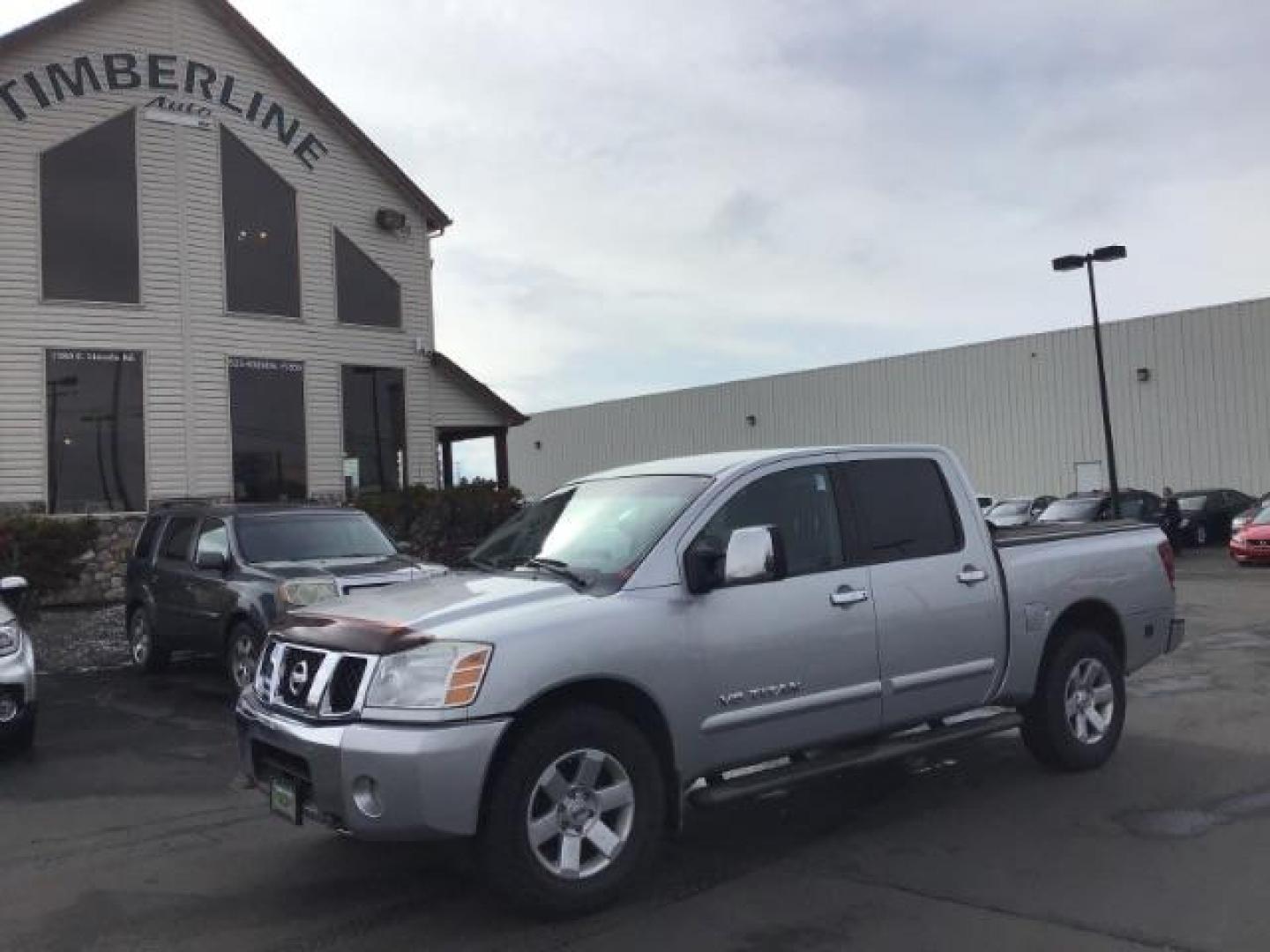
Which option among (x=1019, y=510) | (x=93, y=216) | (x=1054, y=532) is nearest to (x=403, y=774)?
(x=1054, y=532)

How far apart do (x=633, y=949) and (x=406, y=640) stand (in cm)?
140

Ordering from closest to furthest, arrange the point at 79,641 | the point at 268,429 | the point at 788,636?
the point at 788,636
the point at 79,641
the point at 268,429

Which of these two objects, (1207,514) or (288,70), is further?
(1207,514)

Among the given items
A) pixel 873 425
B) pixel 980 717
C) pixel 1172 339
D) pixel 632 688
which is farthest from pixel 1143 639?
pixel 873 425

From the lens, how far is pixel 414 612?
4730mm

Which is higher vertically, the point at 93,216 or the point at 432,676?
the point at 93,216

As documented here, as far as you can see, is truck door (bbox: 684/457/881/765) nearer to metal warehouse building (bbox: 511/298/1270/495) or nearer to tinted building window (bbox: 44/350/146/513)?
tinted building window (bbox: 44/350/146/513)

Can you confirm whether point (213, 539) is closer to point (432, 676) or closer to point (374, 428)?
point (432, 676)

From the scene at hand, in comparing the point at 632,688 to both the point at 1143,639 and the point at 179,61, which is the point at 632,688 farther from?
the point at 179,61

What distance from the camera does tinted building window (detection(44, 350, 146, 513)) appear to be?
57.6 feet

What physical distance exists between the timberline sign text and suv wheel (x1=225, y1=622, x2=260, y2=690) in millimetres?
11581

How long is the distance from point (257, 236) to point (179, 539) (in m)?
9.59

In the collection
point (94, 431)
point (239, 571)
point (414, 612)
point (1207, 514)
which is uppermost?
point (94, 431)

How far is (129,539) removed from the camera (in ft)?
58.1
